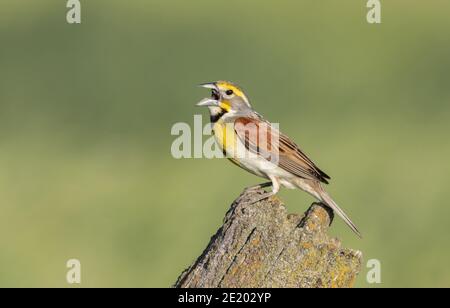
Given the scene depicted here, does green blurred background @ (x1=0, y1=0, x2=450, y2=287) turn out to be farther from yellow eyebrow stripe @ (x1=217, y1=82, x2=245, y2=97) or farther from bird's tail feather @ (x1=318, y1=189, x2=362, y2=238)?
bird's tail feather @ (x1=318, y1=189, x2=362, y2=238)

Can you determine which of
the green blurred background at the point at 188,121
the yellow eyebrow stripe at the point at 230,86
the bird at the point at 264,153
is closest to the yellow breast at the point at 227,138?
the bird at the point at 264,153

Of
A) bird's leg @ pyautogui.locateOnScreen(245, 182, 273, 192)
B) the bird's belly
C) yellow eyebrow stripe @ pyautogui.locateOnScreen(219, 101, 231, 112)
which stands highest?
yellow eyebrow stripe @ pyautogui.locateOnScreen(219, 101, 231, 112)

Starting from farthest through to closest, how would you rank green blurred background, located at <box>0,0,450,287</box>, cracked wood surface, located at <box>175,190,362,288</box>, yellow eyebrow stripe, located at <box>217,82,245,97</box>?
green blurred background, located at <box>0,0,450,287</box> → yellow eyebrow stripe, located at <box>217,82,245,97</box> → cracked wood surface, located at <box>175,190,362,288</box>

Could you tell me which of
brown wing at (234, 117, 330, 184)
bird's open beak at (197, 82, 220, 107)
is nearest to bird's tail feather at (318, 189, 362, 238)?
brown wing at (234, 117, 330, 184)

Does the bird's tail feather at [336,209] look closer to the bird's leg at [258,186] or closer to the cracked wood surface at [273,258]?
the bird's leg at [258,186]

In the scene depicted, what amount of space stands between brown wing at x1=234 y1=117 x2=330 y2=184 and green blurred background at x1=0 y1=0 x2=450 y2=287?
122 inches

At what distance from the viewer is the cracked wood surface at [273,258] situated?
5.95 meters

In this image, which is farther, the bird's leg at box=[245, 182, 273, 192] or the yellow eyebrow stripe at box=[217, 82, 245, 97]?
the yellow eyebrow stripe at box=[217, 82, 245, 97]

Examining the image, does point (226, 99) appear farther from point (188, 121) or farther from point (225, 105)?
point (188, 121)

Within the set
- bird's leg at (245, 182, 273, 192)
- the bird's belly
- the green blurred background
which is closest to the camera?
bird's leg at (245, 182, 273, 192)

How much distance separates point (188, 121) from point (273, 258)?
36.5 feet

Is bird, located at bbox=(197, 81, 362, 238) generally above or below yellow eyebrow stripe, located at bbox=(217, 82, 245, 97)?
below

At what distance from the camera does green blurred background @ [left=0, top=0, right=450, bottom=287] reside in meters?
13.4
